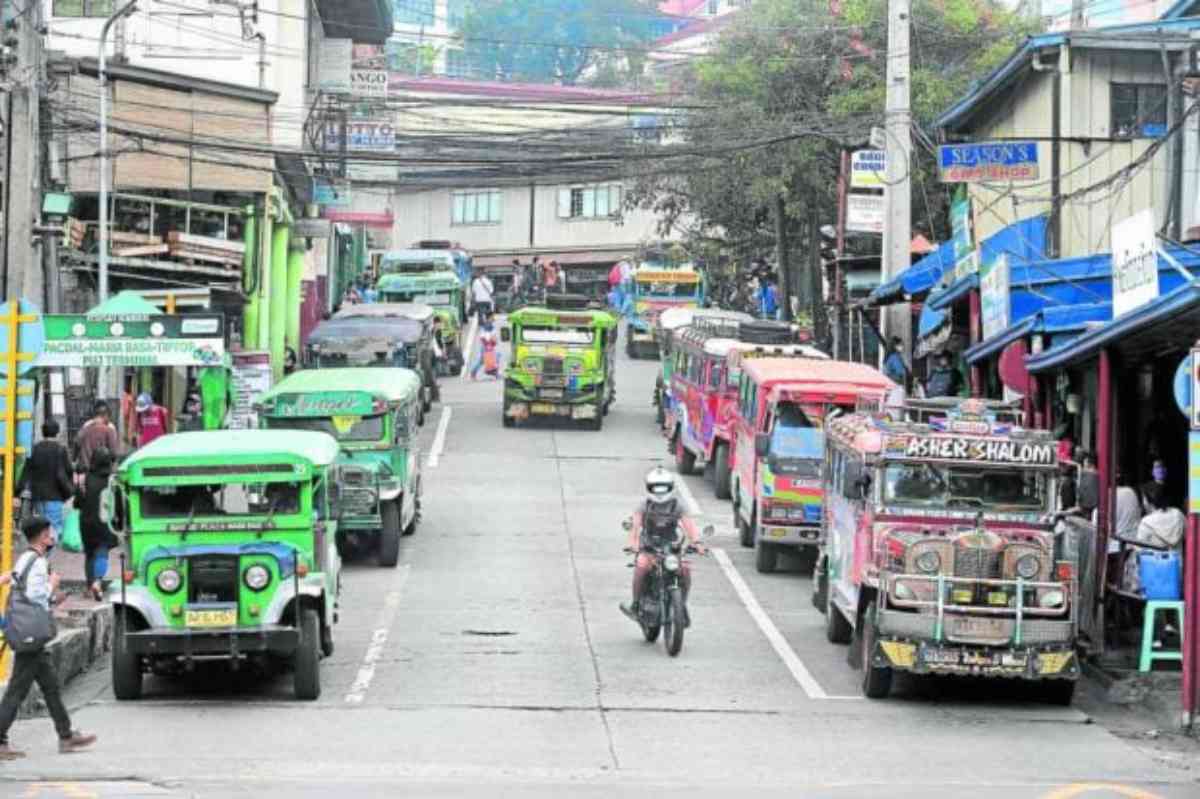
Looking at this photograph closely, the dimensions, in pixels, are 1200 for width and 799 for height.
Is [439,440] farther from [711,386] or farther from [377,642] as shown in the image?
[377,642]

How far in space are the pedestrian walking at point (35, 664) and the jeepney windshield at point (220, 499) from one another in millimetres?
2693

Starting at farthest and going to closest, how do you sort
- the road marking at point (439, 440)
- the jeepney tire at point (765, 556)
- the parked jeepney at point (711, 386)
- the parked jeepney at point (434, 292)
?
the parked jeepney at point (434, 292), the road marking at point (439, 440), the parked jeepney at point (711, 386), the jeepney tire at point (765, 556)

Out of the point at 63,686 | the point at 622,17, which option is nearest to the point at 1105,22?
the point at 63,686

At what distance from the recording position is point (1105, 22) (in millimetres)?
50312

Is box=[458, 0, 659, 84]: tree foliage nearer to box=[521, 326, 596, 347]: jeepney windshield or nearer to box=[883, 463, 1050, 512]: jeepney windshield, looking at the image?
box=[521, 326, 596, 347]: jeepney windshield

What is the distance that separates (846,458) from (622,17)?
92.0 m

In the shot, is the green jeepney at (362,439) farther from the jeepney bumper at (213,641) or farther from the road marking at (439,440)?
the road marking at (439,440)

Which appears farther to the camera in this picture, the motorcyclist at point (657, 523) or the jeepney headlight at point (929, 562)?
the motorcyclist at point (657, 523)

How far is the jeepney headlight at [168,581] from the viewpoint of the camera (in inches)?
715

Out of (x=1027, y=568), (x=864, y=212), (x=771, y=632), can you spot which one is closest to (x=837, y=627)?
(x=771, y=632)

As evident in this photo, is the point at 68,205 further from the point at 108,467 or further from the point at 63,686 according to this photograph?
the point at 63,686

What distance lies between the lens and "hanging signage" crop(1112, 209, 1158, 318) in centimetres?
2052

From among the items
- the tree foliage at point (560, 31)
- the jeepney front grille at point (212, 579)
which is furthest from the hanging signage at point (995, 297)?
the tree foliage at point (560, 31)

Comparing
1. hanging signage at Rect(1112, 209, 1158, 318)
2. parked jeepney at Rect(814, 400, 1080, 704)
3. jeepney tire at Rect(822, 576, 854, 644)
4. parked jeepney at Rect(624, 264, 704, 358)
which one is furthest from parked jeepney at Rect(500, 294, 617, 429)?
parked jeepney at Rect(814, 400, 1080, 704)
